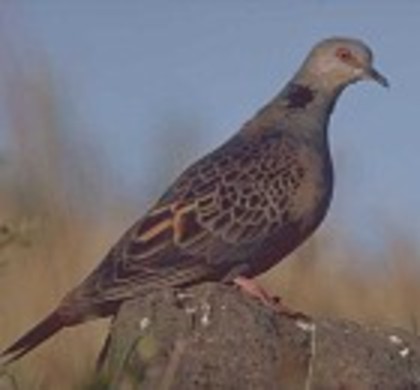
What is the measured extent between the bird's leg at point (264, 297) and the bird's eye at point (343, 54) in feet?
5.22

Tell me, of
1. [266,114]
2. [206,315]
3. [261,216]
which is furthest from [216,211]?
[206,315]

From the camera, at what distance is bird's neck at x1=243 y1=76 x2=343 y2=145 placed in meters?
7.37

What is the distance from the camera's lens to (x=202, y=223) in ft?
22.7

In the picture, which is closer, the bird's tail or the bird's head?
the bird's tail

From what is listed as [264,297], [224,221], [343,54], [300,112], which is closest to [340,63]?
[343,54]

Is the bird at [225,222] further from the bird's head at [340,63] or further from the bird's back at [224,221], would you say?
the bird's head at [340,63]

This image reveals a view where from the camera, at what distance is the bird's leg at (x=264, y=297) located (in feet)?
19.5

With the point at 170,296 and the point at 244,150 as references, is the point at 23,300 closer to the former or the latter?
the point at 244,150

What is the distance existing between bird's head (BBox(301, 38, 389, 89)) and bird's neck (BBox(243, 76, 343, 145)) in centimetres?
5

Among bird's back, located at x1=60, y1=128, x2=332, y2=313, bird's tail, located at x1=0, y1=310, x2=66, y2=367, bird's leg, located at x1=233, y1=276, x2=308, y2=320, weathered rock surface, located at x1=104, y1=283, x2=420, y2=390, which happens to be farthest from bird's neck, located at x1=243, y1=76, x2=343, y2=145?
weathered rock surface, located at x1=104, y1=283, x2=420, y2=390

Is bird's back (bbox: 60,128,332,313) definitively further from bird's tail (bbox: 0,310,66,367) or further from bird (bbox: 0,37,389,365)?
bird's tail (bbox: 0,310,66,367)

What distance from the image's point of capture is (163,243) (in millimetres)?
6793

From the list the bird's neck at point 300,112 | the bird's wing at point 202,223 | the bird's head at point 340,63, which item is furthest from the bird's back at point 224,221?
the bird's head at point 340,63

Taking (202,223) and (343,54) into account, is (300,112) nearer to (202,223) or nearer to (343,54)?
(343,54)
